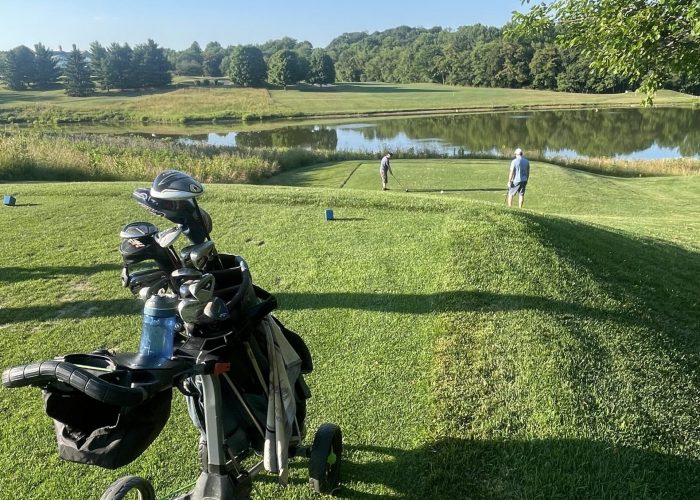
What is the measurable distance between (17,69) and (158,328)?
124037mm

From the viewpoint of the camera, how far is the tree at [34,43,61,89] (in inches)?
4114

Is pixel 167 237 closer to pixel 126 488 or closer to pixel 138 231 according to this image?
pixel 138 231

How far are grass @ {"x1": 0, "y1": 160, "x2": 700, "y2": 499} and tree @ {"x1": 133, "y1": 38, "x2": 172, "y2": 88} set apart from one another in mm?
105197

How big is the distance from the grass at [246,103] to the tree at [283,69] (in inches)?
550

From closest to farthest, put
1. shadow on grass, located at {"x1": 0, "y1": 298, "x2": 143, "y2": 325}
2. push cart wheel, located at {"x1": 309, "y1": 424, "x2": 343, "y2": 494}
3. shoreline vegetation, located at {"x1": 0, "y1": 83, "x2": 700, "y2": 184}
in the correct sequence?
1. push cart wheel, located at {"x1": 309, "y1": 424, "x2": 343, "y2": 494}
2. shadow on grass, located at {"x1": 0, "y1": 298, "x2": 143, "y2": 325}
3. shoreline vegetation, located at {"x1": 0, "y1": 83, "x2": 700, "y2": 184}

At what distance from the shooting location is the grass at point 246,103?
236 feet

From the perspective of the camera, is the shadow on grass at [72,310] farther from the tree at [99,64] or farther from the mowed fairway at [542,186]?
the tree at [99,64]

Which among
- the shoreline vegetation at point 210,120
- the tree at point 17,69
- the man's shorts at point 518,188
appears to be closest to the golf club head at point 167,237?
the shoreline vegetation at point 210,120

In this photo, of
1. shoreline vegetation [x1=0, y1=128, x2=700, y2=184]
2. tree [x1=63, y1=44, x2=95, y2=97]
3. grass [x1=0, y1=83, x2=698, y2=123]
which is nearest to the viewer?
shoreline vegetation [x1=0, y1=128, x2=700, y2=184]

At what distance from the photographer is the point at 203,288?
6.41 ft

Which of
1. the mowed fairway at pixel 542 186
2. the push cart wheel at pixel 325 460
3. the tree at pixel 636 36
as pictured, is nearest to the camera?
the push cart wheel at pixel 325 460

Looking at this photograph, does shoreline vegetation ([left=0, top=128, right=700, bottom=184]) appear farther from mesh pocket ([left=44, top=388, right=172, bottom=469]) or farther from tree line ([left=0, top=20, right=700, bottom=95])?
tree line ([left=0, top=20, right=700, bottom=95])

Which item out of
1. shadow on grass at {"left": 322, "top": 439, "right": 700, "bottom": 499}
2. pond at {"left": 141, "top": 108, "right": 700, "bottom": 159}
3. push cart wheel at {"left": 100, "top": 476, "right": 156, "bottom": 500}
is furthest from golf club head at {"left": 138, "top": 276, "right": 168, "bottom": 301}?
pond at {"left": 141, "top": 108, "right": 700, "bottom": 159}

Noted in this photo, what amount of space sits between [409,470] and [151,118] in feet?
252
